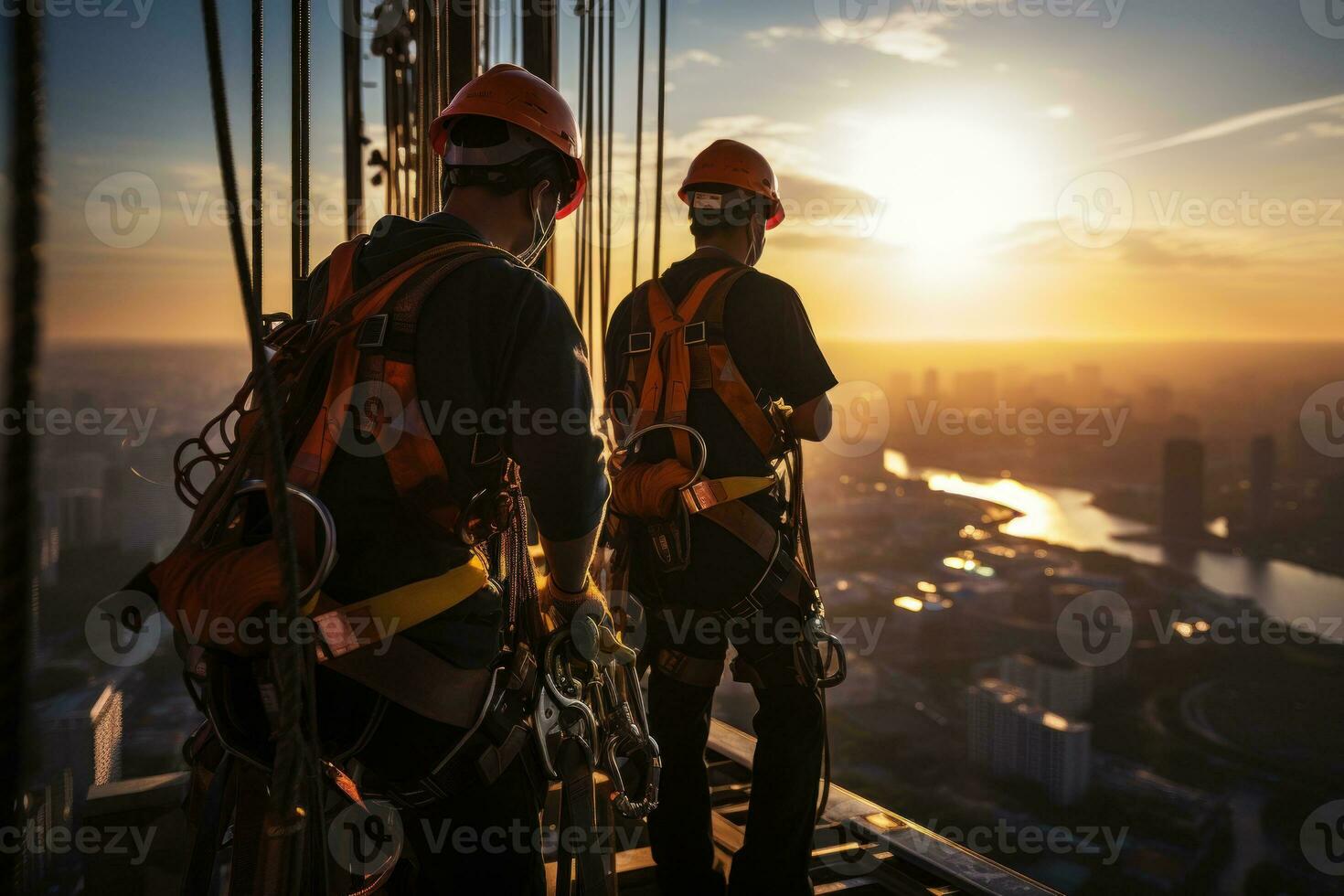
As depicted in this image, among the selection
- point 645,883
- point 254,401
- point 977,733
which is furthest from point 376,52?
point 977,733

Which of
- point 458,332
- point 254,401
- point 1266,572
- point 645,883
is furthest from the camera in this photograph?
point 1266,572

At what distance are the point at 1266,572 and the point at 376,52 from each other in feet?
107

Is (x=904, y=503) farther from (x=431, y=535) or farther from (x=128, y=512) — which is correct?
(x=431, y=535)

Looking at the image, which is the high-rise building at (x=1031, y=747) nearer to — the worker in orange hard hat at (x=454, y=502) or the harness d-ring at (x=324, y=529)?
the worker in orange hard hat at (x=454, y=502)

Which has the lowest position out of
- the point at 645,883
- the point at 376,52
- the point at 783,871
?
the point at 645,883

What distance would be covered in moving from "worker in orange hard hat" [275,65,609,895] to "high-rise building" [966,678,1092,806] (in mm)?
19193

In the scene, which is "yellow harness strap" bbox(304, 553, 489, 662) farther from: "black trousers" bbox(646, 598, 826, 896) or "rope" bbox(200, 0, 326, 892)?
"black trousers" bbox(646, 598, 826, 896)

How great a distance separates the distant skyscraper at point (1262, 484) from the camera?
28391 millimetres

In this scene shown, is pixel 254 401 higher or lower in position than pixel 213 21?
lower

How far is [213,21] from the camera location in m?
1.01

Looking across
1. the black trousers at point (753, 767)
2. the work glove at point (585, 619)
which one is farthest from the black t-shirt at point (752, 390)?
the work glove at point (585, 619)

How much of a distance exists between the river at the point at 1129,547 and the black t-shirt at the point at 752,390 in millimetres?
27495

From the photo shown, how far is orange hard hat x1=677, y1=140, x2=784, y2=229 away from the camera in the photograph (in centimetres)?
292

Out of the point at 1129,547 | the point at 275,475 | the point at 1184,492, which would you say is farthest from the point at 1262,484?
the point at 275,475
